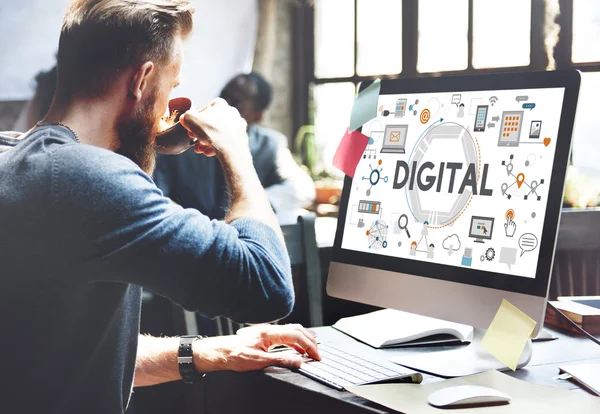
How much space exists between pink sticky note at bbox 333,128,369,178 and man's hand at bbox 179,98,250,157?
0.61 ft

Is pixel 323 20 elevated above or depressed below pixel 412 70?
above

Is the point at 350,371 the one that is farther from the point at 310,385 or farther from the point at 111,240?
the point at 111,240

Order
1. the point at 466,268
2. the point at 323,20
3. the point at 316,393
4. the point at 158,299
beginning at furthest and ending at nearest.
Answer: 1. the point at 323,20
2. the point at 158,299
3. the point at 466,268
4. the point at 316,393

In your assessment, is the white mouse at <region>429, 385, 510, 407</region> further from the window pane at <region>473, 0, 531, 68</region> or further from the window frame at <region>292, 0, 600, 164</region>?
the window pane at <region>473, 0, 531, 68</region>

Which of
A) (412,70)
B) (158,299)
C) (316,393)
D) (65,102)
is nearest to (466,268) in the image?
(316,393)

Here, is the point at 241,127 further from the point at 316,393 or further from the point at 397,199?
the point at 316,393

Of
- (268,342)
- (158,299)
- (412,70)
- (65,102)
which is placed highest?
(412,70)

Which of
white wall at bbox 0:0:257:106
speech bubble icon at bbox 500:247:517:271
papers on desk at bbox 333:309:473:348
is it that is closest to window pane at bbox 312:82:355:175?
white wall at bbox 0:0:257:106

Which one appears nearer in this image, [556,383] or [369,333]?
[556,383]

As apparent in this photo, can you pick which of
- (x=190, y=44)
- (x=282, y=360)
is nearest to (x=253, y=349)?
(x=282, y=360)

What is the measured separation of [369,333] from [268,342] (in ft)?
0.70

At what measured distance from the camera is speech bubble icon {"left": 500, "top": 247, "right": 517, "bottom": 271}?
A: 1061 mm

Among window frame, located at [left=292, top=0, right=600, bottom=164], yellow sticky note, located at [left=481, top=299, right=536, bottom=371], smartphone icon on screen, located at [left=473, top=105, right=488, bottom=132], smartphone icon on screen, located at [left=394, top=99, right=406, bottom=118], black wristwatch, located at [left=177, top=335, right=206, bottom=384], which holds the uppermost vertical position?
window frame, located at [left=292, top=0, right=600, bottom=164]

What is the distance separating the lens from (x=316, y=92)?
6.04 metres
